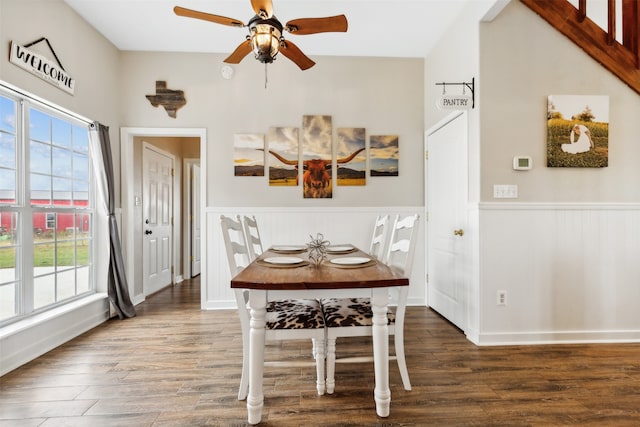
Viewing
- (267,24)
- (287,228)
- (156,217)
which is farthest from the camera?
(156,217)

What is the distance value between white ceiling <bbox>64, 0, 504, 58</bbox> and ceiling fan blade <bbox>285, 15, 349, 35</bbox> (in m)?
0.87

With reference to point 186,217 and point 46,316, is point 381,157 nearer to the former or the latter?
point 186,217

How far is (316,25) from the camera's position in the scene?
7.20ft

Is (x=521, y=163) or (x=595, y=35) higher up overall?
(x=595, y=35)

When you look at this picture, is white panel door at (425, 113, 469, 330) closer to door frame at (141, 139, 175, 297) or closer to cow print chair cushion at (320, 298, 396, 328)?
cow print chair cushion at (320, 298, 396, 328)

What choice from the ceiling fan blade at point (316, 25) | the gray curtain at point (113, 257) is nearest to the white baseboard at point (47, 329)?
the gray curtain at point (113, 257)

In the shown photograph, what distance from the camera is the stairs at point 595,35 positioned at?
2.63m

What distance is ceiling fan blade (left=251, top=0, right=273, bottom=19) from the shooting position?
2.06 meters

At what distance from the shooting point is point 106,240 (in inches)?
131

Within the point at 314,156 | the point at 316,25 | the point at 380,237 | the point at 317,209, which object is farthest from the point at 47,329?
the point at 316,25

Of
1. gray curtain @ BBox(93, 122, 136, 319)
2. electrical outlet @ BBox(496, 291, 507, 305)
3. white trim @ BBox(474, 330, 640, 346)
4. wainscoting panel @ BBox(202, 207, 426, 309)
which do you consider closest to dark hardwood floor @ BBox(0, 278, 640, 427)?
white trim @ BBox(474, 330, 640, 346)

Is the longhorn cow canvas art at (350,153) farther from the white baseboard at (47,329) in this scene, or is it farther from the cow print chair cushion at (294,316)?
the white baseboard at (47,329)

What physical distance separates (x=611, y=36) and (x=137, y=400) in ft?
14.1

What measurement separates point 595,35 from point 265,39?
2.67 meters
